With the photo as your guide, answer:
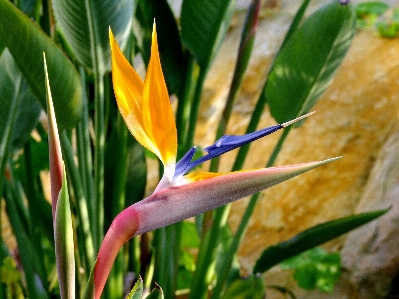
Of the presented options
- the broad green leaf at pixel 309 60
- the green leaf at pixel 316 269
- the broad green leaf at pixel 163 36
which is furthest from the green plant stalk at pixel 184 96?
the green leaf at pixel 316 269

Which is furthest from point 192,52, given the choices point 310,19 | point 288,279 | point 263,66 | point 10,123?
point 263,66

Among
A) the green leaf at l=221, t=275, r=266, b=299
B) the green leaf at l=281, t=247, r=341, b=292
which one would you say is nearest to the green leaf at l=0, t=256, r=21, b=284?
the green leaf at l=221, t=275, r=266, b=299

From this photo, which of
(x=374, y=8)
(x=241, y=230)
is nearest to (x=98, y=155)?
(x=241, y=230)

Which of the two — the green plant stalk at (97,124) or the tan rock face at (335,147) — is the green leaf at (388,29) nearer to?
the tan rock face at (335,147)

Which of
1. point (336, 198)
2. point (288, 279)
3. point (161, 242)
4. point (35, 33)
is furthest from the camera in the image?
point (336, 198)

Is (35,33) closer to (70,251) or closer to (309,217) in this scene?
(70,251)

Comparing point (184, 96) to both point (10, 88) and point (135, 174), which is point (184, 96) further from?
point (10, 88)
